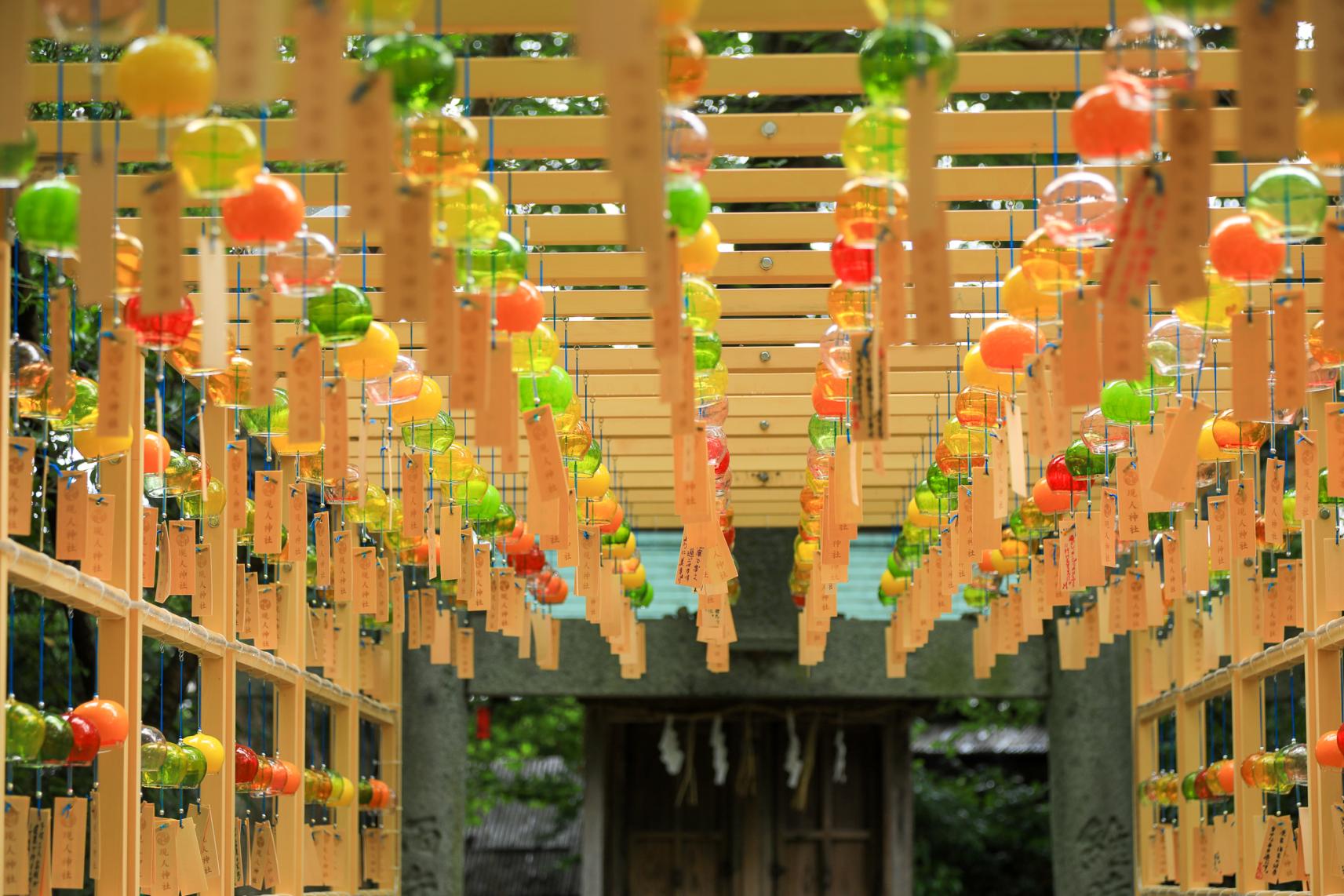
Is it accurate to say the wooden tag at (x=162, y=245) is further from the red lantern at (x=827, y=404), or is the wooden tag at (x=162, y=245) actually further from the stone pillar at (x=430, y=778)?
the stone pillar at (x=430, y=778)

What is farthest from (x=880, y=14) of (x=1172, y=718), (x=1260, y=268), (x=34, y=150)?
(x=1172, y=718)

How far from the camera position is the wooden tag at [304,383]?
11.8 feet

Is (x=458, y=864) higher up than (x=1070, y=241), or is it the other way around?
(x=1070, y=241)

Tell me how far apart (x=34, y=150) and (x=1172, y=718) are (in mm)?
7530

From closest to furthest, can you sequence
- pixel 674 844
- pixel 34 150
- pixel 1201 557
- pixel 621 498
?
pixel 34 150 < pixel 1201 557 < pixel 621 498 < pixel 674 844

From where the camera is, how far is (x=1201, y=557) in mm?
5551

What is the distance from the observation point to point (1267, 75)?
234 centimetres

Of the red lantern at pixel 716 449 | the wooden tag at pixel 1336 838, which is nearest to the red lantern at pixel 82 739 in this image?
the red lantern at pixel 716 449

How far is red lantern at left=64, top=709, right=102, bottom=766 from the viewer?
4031mm

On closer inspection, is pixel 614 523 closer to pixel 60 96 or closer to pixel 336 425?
pixel 336 425

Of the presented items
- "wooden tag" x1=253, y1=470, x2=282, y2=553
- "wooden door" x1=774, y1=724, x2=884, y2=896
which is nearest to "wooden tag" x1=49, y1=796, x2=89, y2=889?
"wooden tag" x1=253, y1=470, x2=282, y2=553

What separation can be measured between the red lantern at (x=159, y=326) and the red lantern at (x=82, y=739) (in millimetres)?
925

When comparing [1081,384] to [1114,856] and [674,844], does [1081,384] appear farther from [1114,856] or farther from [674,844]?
[674,844]

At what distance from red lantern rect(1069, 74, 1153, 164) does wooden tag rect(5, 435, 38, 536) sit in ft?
7.21
